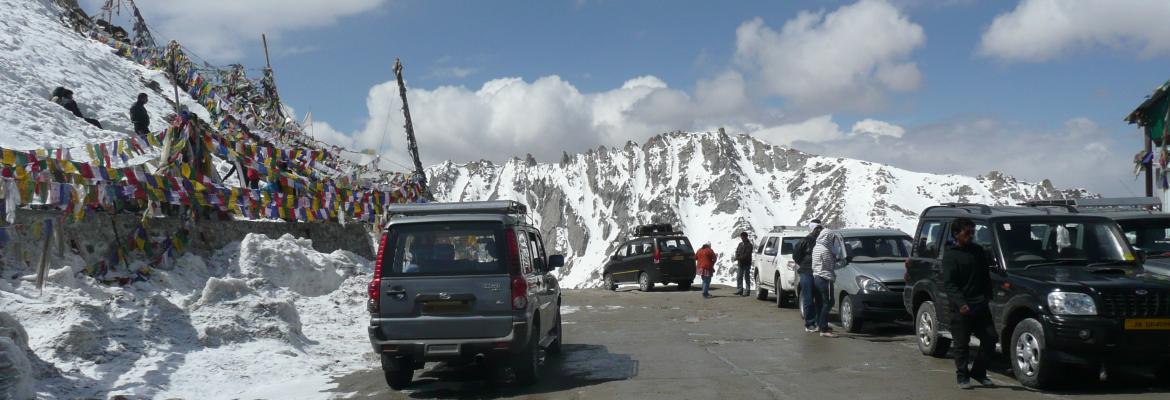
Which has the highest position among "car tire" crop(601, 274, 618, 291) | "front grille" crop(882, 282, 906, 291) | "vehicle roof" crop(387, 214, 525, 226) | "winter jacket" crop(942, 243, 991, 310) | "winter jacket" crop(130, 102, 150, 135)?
"winter jacket" crop(130, 102, 150, 135)

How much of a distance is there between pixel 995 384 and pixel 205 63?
118 feet

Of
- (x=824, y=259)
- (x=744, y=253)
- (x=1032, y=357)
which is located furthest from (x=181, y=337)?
(x=744, y=253)

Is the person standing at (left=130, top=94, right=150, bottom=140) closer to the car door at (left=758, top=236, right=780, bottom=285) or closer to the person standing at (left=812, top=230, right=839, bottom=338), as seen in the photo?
the car door at (left=758, top=236, right=780, bottom=285)

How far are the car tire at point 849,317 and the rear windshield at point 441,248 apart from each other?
21.9 feet

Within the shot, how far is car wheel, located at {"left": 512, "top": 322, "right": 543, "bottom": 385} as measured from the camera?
8.91 metres

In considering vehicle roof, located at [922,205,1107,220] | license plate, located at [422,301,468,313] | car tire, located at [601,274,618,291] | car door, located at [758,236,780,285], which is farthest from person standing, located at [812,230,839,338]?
car tire, located at [601,274,618,291]

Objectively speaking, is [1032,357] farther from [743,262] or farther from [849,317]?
[743,262]

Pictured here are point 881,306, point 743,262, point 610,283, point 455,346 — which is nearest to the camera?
point 455,346

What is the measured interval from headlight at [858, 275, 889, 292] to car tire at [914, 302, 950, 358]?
6.98 feet

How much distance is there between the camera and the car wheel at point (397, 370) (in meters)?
8.93

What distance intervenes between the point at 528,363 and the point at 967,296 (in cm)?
440

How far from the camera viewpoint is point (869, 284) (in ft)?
42.6

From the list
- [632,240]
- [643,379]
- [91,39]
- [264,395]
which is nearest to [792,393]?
[643,379]

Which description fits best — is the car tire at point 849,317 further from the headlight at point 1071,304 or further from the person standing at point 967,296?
the headlight at point 1071,304
